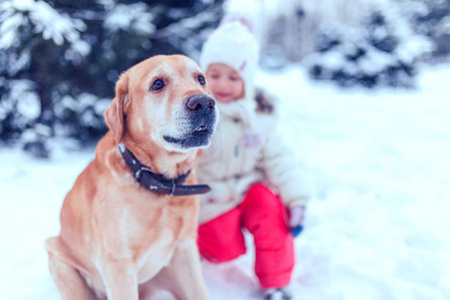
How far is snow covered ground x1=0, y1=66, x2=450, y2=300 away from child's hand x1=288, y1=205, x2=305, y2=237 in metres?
0.30

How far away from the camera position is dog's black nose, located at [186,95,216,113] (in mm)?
1356

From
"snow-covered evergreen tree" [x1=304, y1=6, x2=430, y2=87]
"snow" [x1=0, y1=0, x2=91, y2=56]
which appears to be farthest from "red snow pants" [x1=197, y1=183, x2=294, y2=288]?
"snow-covered evergreen tree" [x1=304, y1=6, x2=430, y2=87]

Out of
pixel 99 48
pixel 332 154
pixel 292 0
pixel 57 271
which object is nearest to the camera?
pixel 57 271

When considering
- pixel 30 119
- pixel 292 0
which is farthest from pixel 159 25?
pixel 292 0

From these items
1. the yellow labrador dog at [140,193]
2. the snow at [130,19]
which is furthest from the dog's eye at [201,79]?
the snow at [130,19]

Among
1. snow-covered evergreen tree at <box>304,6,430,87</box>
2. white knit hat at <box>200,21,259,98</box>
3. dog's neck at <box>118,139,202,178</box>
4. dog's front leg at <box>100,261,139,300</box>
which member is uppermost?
snow-covered evergreen tree at <box>304,6,430,87</box>

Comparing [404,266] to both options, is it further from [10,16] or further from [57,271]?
[10,16]

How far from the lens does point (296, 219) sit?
2.09m

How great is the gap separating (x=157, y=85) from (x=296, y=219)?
1.21 meters

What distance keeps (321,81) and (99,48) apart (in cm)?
849

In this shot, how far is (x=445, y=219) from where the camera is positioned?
8.81 ft

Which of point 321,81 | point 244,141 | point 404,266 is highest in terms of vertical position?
point 321,81

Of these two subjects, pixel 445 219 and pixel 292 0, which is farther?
pixel 292 0

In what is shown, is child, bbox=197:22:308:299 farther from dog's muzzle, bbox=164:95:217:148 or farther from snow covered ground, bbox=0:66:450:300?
dog's muzzle, bbox=164:95:217:148
